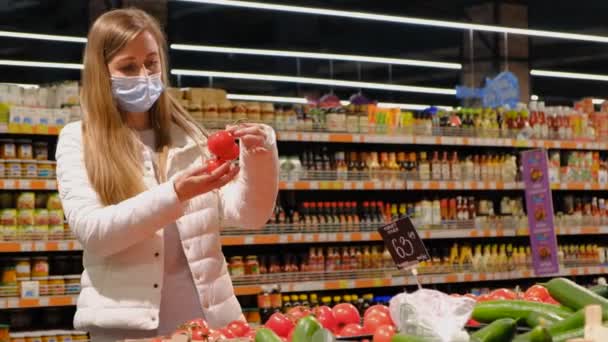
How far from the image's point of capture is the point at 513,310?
1914 millimetres

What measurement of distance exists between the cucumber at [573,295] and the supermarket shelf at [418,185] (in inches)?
179

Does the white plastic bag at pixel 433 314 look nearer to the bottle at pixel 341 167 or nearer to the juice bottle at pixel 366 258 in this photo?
the bottle at pixel 341 167

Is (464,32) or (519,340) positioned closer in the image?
(519,340)

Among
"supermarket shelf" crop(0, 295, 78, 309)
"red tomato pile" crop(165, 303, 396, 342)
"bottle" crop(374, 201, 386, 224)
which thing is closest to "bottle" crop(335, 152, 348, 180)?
"bottle" crop(374, 201, 386, 224)

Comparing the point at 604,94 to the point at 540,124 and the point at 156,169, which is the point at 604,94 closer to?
the point at 540,124

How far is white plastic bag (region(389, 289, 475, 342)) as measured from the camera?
1.58m

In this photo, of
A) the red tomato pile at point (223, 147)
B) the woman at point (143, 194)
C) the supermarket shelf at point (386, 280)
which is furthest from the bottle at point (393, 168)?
the red tomato pile at point (223, 147)

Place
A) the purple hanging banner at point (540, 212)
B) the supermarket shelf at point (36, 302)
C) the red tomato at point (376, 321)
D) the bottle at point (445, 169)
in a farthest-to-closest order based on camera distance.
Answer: the bottle at point (445, 169) < the purple hanging banner at point (540, 212) < the supermarket shelf at point (36, 302) < the red tomato at point (376, 321)

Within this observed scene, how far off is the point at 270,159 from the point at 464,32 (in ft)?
43.5

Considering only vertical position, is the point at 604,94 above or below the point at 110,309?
above

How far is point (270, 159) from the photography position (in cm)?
252

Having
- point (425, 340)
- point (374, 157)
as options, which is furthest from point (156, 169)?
point (374, 157)

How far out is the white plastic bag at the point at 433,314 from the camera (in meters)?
1.58

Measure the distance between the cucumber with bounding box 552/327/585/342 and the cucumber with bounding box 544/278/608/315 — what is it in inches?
9.1
